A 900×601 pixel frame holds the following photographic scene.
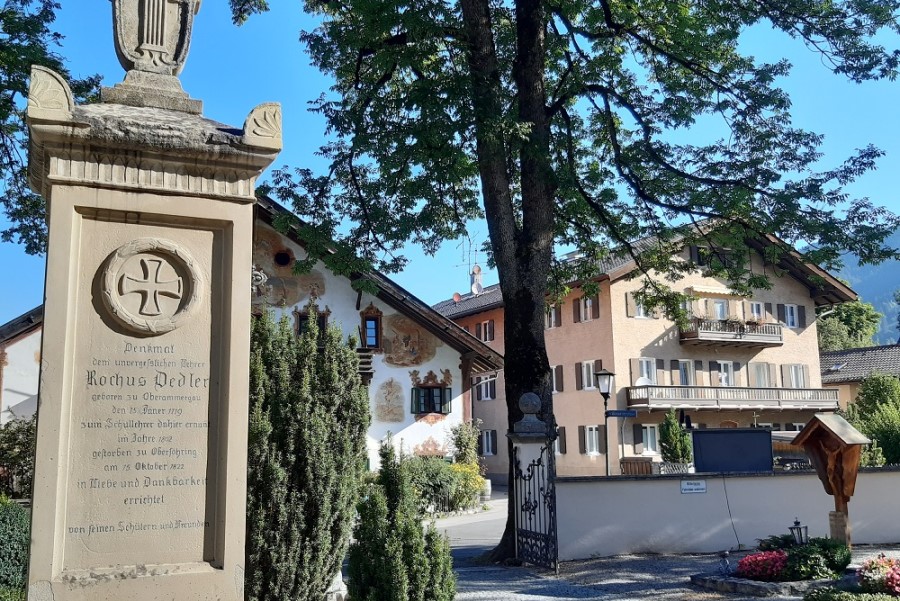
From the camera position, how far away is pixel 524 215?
15.1 metres

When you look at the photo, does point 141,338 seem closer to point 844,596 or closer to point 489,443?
point 844,596

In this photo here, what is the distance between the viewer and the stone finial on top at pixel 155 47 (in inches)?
222

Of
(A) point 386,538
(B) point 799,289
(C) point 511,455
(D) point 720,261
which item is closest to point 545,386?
(C) point 511,455

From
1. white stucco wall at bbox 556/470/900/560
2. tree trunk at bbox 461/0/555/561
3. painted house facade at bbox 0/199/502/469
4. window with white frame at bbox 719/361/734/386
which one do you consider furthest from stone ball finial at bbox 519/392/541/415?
window with white frame at bbox 719/361/734/386

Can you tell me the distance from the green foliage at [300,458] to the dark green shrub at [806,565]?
6193mm

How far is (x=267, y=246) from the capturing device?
87.6ft

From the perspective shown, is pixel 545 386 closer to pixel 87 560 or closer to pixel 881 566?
pixel 881 566

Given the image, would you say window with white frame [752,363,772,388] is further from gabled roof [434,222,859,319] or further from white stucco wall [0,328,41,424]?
white stucco wall [0,328,41,424]

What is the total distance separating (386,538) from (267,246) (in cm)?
2120

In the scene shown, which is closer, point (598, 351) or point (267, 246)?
point (267, 246)

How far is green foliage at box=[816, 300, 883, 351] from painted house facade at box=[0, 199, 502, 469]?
45898mm

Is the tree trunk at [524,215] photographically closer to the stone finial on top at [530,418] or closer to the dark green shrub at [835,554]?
the stone finial on top at [530,418]

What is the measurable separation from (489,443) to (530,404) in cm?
3163

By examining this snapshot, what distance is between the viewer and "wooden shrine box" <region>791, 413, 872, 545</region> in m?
12.6
